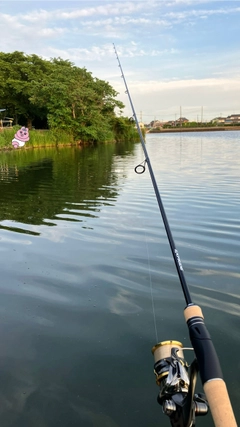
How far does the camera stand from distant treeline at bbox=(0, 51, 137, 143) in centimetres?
3797

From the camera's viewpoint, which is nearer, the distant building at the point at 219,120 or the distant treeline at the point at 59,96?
the distant treeline at the point at 59,96

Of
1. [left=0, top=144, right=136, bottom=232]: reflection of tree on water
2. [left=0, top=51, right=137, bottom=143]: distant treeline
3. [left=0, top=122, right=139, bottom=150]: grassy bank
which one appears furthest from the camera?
[left=0, top=51, right=137, bottom=143]: distant treeline

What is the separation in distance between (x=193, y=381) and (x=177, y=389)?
200 millimetres

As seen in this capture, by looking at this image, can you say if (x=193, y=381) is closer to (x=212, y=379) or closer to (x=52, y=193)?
(x=212, y=379)

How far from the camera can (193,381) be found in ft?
4.68

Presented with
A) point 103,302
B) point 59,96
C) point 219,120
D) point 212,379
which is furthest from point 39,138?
point 219,120

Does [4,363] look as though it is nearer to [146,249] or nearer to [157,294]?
[157,294]

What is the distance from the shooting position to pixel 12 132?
108 ft

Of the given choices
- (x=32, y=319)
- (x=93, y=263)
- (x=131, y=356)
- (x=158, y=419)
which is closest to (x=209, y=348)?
(x=158, y=419)

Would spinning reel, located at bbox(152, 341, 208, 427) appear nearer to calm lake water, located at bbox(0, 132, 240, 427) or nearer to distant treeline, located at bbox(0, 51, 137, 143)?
calm lake water, located at bbox(0, 132, 240, 427)

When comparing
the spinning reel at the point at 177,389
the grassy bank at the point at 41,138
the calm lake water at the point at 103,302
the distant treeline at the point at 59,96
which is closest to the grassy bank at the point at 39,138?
the grassy bank at the point at 41,138

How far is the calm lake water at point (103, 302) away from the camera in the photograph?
252cm

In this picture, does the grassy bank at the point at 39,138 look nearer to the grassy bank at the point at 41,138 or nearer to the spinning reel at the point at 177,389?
the grassy bank at the point at 41,138

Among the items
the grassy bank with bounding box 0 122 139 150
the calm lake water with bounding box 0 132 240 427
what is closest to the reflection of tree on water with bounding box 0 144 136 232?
the calm lake water with bounding box 0 132 240 427
